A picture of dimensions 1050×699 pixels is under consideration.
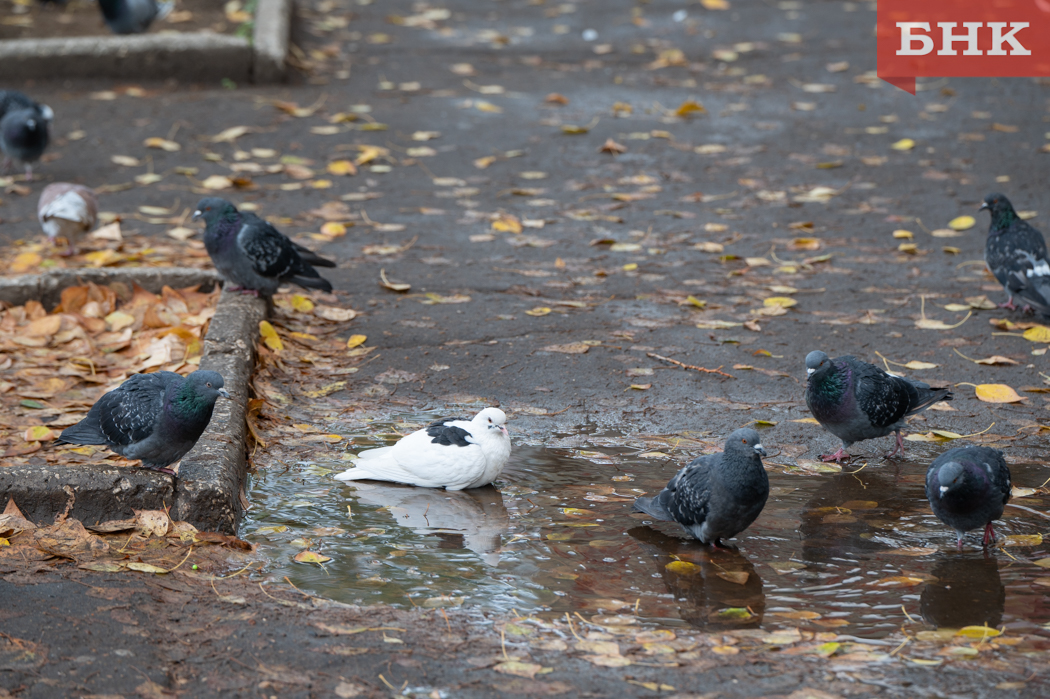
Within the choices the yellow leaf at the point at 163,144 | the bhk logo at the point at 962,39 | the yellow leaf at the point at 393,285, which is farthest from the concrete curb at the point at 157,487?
the bhk logo at the point at 962,39

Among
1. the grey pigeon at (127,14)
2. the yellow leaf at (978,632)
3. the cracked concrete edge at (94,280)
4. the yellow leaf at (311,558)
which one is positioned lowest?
the yellow leaf at (978,632)

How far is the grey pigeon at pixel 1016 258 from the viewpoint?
226 inches

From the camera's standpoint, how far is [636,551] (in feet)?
12.3

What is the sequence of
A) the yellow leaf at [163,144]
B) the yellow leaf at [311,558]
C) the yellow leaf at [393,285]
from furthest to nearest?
1. the yellow leaf at [163,144]
2. the yellow leaf at [393,285]
3. the yellow leaf at [311,558]

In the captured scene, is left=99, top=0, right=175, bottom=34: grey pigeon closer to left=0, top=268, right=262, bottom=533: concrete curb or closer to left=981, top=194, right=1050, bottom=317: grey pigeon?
left=0, top=268, right=262, bottom=533: concrete curb

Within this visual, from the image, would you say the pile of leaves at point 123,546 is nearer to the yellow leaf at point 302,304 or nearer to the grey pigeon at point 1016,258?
the yellow leaf at point 302,304

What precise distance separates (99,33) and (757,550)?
11.7 metres

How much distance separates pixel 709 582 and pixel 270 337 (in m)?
2.88

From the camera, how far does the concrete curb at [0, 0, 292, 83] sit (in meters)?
10.1

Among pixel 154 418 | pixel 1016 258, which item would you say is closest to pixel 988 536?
pixel 1016 258

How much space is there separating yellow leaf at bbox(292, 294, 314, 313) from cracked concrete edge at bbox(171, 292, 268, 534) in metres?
0.54

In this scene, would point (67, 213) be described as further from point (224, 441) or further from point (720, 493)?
point (720, 493)

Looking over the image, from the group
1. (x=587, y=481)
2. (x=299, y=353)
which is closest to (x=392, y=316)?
(x=299, y=353)

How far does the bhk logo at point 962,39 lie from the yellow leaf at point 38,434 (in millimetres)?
8855
